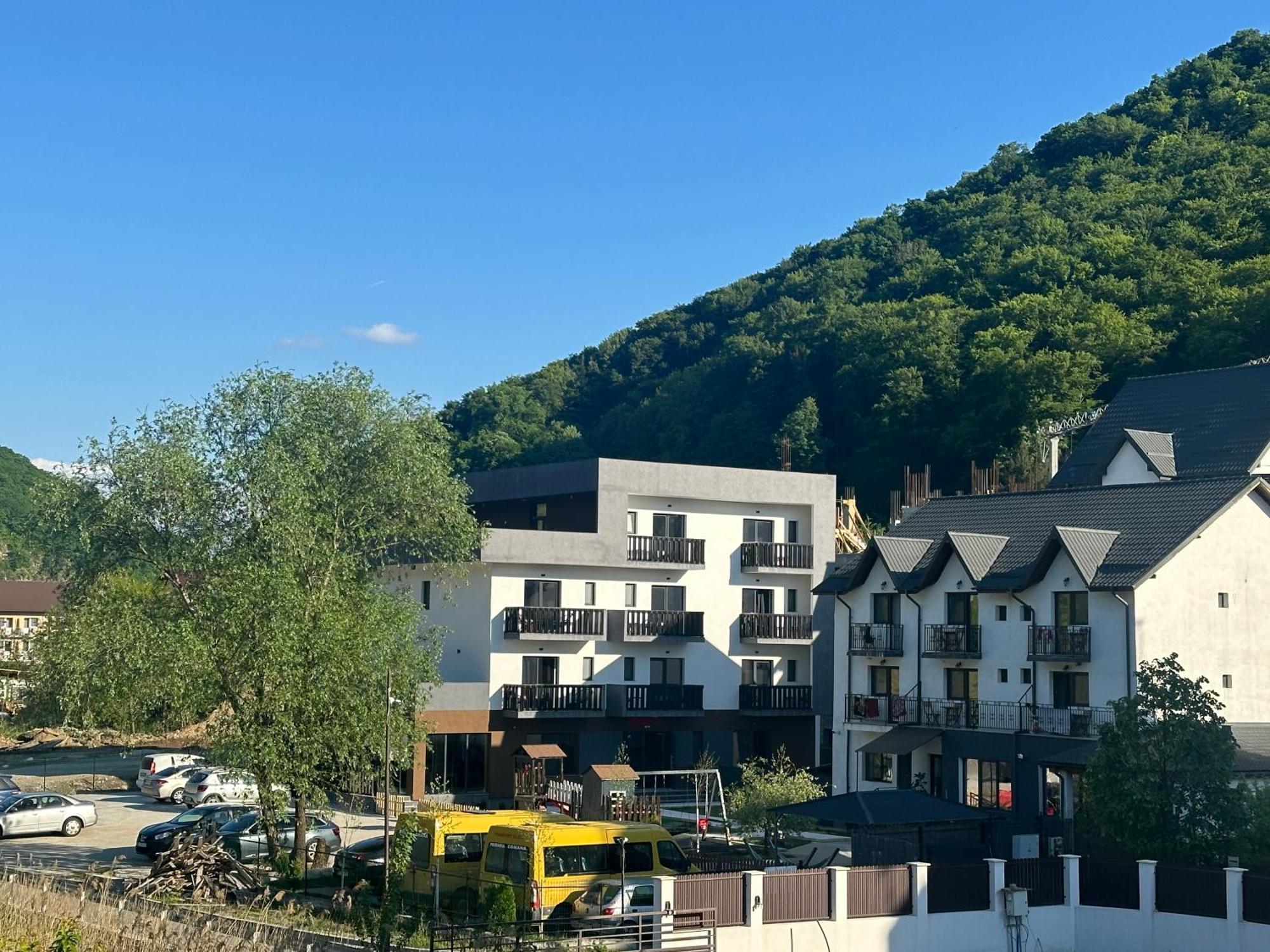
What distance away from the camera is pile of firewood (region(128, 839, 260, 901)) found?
28.7m

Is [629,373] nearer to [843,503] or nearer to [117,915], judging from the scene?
[843,503]

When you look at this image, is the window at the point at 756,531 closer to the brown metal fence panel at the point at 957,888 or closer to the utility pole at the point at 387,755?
the utility pole at the point at 387,755

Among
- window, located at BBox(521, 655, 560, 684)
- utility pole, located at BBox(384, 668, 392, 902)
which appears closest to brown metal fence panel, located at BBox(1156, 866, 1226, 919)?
utility pole, located at BBox(384, 668, 392, 902)

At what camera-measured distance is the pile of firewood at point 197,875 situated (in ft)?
94.2

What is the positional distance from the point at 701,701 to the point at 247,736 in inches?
887

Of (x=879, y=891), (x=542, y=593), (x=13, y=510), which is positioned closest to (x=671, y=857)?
(x=879, y=891)

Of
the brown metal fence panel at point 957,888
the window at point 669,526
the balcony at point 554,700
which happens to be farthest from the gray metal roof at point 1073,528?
the brown metal fence panel at point 957,888

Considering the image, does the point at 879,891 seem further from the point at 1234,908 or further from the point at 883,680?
the point at 883,680

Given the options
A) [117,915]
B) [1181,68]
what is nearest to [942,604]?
[117,915]

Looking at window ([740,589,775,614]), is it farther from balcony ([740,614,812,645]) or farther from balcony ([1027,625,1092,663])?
balcony ([1027,625,1092,663])

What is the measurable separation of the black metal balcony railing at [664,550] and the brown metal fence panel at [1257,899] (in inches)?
1086

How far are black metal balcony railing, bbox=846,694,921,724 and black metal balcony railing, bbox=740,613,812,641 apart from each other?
22.7ft

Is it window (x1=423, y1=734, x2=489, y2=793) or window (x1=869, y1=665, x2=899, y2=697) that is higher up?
window (x1=869, y1=665, x2=899, y2=697)

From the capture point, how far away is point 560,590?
4984 centimetres
